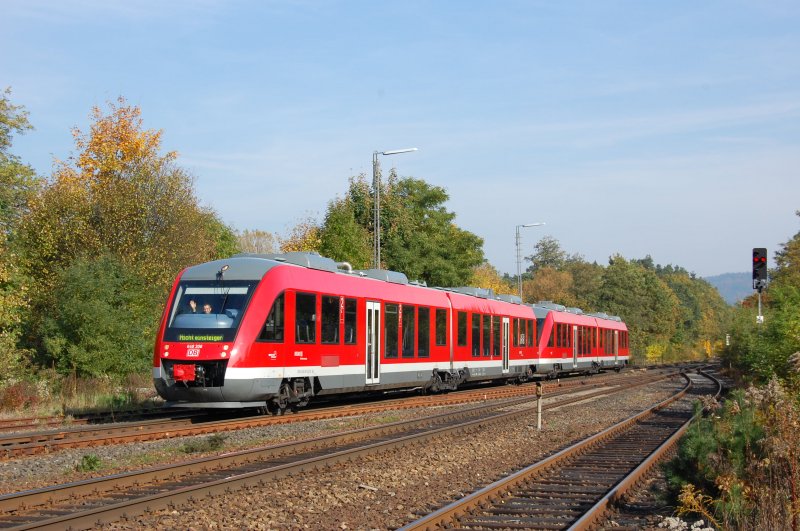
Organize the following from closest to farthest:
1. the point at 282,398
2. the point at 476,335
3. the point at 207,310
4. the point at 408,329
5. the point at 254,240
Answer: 1. the point at 207,310
2. the point at 282,398
3. the point at 408,329
4. the point at 476,335
5. the point at 254,240

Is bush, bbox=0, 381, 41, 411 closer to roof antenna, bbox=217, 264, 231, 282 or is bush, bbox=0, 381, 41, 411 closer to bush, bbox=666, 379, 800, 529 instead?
roof antenna, bbox=217, 264, 231, 282

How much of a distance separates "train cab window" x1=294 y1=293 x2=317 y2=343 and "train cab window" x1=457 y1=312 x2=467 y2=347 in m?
9.87

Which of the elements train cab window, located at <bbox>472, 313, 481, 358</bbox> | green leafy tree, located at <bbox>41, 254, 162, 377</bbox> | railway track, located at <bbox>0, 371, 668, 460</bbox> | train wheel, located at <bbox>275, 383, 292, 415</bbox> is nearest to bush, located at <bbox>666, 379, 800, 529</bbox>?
railway track, located at <bbox>0, 371, 668, 460</bbox>

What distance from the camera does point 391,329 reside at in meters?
23.7

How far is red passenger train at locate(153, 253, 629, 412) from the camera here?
56.2 feet

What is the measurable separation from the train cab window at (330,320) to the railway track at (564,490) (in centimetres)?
666

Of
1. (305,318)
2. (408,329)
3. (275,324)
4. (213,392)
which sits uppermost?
(305,318)

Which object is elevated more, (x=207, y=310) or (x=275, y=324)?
(x=207, y=310)

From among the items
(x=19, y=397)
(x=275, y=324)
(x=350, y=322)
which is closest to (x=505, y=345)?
(x=350, y=322)

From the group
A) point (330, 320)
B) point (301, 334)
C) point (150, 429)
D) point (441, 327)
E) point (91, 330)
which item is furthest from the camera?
point (441, 327)

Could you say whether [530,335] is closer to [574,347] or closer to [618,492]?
[574,347]

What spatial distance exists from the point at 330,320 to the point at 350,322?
1112 mm

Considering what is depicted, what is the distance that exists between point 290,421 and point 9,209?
23.1 m

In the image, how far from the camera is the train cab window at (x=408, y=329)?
24516 mm
